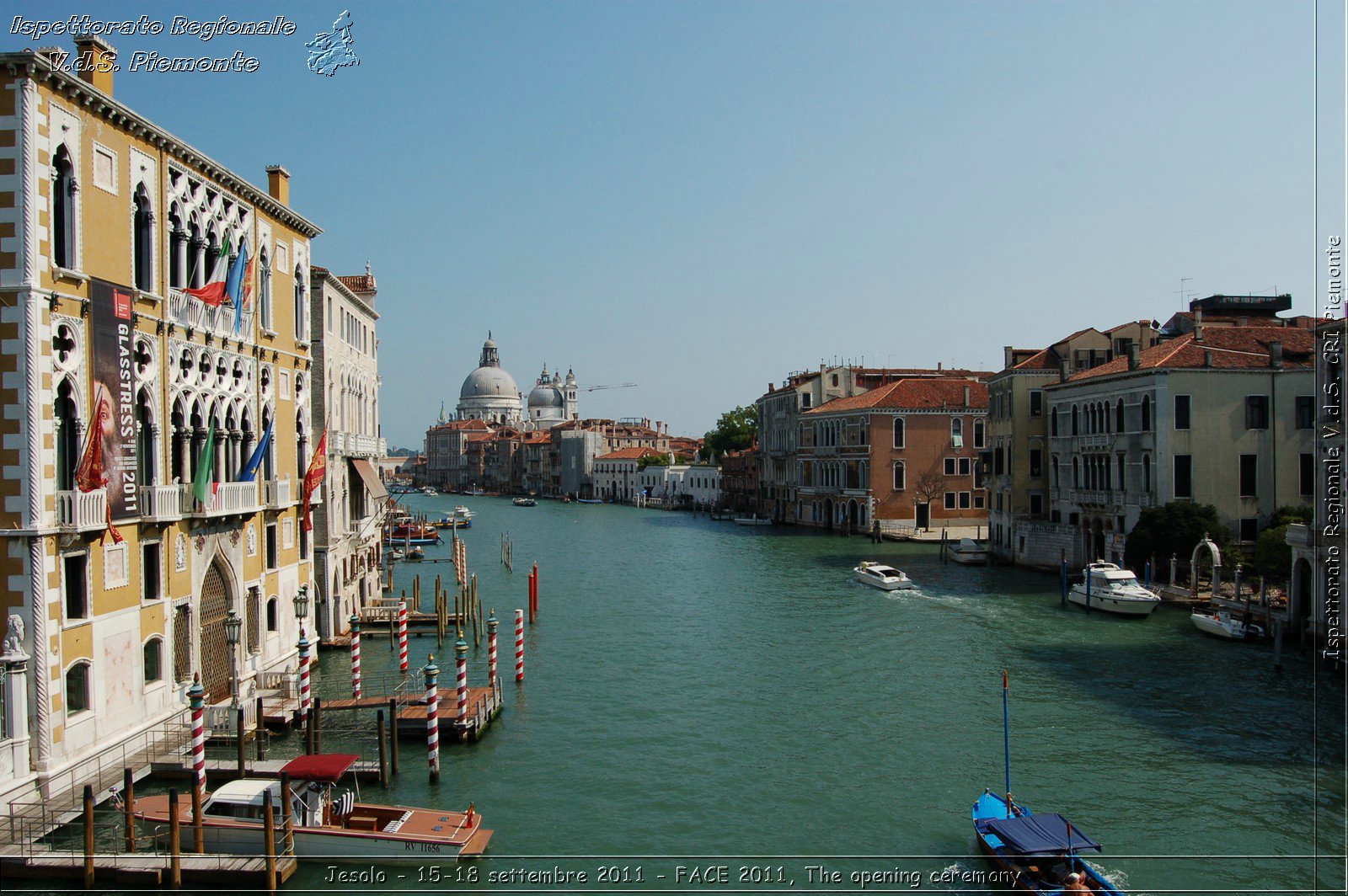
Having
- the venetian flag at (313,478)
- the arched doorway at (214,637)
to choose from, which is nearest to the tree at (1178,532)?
the venetian flag at (313,478)

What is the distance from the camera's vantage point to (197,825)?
9820 mm

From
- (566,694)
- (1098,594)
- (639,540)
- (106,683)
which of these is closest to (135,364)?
(106,683)

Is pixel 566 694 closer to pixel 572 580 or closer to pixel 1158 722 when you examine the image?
pixel 1158 722

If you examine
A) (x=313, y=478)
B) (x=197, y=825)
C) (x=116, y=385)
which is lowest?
(x=197, y=825)

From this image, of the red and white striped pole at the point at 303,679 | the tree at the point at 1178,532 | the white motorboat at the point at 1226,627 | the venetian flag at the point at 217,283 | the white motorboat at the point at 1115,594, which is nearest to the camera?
the venetian flag at the point at 217,283

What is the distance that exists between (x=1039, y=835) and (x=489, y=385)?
440 ft

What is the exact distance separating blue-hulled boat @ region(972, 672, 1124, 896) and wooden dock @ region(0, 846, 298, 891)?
665 cm

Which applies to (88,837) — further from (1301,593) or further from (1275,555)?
(1275,555)

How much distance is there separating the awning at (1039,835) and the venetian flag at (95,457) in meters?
9.42

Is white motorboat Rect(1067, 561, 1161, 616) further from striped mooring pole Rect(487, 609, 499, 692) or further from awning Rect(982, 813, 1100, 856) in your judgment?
awning Rect(982, 813, 1100, 856)

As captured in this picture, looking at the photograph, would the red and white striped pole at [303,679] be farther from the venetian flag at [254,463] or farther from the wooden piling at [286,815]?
the wooden piling at [286,815]

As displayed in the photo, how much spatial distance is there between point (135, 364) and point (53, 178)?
7.39 ft

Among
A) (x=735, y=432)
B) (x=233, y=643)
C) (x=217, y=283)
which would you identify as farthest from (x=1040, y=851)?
(x=735, y=432)

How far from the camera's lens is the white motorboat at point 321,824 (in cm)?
1005
